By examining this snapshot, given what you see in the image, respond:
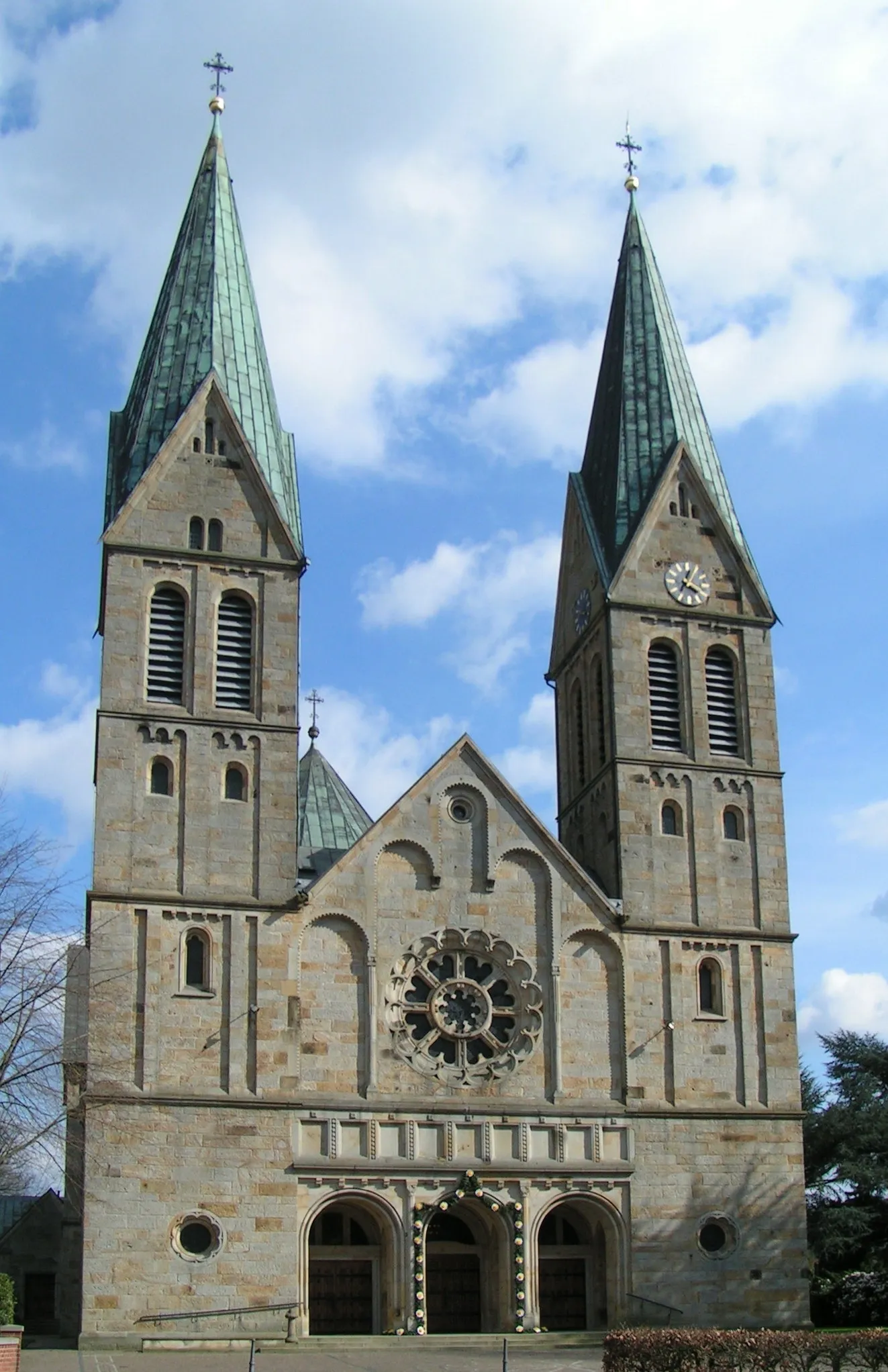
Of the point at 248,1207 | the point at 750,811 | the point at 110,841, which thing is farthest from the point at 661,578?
the point at 248,1207

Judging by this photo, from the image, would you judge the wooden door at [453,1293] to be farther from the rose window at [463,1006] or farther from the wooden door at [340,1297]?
the rose window at [463,1006]

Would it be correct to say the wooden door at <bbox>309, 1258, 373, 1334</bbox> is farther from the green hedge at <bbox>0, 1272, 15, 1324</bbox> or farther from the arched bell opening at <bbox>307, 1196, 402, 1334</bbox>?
the green hedge at <bbox>0, 1272, 15, 1324</bbox>

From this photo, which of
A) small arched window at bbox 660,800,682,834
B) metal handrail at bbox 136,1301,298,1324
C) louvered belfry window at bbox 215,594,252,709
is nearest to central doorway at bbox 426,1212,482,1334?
metal handrail at bbox 136,1301,298,1324

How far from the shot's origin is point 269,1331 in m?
35.2

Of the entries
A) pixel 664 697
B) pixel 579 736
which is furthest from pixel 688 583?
pixel 579 736

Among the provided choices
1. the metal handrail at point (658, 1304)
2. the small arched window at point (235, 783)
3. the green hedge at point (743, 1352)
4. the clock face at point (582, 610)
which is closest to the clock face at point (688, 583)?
the clock face at point (582, 610)

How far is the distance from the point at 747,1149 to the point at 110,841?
16.0 m

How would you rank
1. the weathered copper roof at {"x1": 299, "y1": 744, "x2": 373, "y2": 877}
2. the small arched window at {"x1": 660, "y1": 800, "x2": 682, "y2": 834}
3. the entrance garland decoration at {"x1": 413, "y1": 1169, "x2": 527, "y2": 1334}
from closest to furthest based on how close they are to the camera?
the entrance garland decoration at {"x1": 413, "y1": 1169, "x2": 527, "y2": 1334} < the small arched window at {"x1": 660, "y1": 800, "x2": 682, "y2": 834} < the weathered copper roof at {"x1": 299, "y1": 744, "x2": 373, "y2": 877}

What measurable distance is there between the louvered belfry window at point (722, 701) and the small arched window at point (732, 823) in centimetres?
155

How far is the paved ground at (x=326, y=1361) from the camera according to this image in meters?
31.7

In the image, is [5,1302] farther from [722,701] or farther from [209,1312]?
[722,701]

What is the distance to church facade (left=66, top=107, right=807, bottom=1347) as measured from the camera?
119ft

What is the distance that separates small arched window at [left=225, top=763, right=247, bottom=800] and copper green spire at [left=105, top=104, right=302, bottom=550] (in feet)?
20.4

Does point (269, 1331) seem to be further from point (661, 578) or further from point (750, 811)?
point (661, 578)
